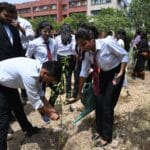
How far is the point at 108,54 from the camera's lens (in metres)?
4.57

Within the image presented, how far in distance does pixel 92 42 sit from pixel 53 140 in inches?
62.1

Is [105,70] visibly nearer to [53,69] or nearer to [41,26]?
[53,69]

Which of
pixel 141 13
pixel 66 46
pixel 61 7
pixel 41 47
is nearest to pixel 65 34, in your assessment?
pixel 66 46

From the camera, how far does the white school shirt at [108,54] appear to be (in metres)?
4.51

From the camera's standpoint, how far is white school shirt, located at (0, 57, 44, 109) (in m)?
3.79

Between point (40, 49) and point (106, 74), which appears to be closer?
point (106, 74)

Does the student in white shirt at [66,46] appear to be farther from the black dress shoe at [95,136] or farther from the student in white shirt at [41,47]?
the black dress shoe at [95,136]

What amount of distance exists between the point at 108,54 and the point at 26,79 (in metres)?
1.26

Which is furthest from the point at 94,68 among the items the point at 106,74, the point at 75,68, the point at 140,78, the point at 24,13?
the point at 24,13

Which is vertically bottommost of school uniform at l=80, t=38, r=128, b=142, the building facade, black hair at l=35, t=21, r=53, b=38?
the building facade

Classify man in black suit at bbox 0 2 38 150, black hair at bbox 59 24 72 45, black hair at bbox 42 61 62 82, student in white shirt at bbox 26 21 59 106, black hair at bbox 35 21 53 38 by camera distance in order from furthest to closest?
black hair at bbox 59 24 72 45, student in white shirt at bbox 26 21 59 106, black hair at bbox 35 21 53 38, man in black suit at bbox 0 2 38 150, black hair at bbox 42 61 62 82

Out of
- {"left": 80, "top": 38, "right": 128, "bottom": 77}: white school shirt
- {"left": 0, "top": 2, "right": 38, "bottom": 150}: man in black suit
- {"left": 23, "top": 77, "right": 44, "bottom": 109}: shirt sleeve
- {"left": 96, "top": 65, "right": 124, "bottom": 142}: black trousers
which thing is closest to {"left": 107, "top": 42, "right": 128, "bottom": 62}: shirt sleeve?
{"left": 80, "top": 38, "right": 128, "bottom": 77}: white school shirt

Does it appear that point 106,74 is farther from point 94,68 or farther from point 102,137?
point 102,137

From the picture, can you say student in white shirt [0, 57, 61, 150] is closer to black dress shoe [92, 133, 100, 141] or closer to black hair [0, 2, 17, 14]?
black dress shoe [92, 133, 100, 141]
